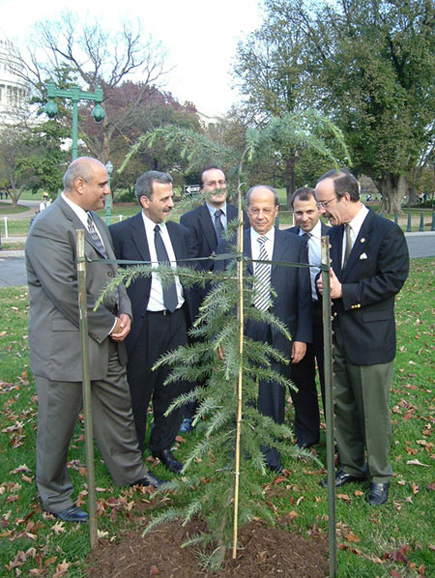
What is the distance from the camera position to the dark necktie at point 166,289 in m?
4.68

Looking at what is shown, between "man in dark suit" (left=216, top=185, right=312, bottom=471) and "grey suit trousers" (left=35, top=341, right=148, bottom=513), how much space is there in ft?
3.61

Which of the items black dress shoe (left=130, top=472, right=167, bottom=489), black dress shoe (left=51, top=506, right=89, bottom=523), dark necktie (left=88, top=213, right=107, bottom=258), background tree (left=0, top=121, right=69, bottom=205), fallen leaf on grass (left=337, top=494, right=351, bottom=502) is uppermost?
background tree (left=0, top=121, right=69, bottom=205)

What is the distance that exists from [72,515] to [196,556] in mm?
1186

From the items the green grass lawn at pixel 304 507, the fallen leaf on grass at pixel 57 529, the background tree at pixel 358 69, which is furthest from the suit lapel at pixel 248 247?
the background tree at pixel 358 69

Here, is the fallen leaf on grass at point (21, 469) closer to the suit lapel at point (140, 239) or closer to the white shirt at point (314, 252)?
the suit lapel at point (140, 239)

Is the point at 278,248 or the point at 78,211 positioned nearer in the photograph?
the point at 78,211

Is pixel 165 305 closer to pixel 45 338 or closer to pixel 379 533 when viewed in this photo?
pixel 45 338

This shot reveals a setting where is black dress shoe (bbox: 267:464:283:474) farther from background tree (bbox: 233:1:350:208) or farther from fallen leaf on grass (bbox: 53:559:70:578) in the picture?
background tree (bbox: 233:1:350:208)

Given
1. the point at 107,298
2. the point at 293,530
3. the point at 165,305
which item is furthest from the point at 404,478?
the point at 107,298

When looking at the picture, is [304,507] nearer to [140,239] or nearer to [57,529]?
[57,529]

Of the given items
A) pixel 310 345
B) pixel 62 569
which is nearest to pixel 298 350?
pixel 310 345

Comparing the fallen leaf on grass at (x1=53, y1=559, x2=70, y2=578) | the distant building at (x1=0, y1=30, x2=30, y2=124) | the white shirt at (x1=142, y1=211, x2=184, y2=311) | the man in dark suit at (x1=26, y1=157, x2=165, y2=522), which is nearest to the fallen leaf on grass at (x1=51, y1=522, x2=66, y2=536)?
the man in dark suit at (x1=26, y1=157, x2=165, y2=522)

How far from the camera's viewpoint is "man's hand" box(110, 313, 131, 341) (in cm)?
414

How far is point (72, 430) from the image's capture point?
13.5 feet
